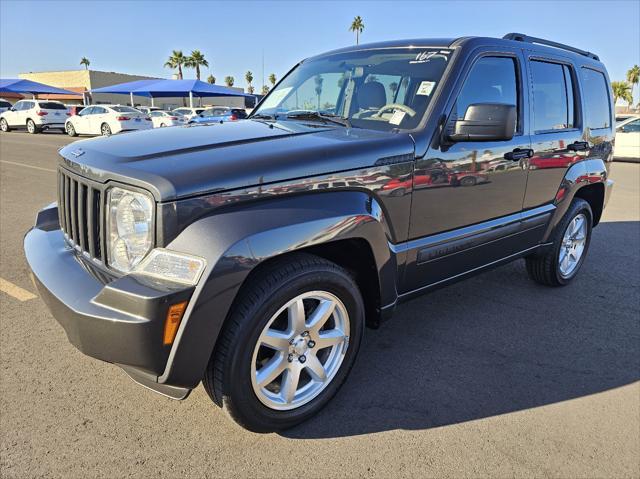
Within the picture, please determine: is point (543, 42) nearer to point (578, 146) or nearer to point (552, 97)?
point (552, 97)

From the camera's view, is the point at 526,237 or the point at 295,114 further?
the point at 526,237

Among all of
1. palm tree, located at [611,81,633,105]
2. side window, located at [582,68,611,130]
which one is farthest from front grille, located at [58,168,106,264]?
palm tree, located at [611,81,633,105]

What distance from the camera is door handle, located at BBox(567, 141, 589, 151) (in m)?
3.98

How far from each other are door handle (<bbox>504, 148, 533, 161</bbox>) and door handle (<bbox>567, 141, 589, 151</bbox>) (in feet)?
2.39

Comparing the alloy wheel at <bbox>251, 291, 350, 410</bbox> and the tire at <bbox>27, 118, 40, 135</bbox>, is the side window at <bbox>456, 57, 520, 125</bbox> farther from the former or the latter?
the tire at <bbox>27, 118, 40, 135</bbox>

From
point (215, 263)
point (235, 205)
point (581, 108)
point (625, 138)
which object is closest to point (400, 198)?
point (235, 205)

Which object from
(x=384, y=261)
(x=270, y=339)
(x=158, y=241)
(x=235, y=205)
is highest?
(x=235, y=205)

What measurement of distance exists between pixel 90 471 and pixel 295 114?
2.39m

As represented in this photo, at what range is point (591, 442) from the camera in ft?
7.97

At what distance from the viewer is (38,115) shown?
23.0 metres

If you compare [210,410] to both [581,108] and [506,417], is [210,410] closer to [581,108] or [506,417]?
[506,417]

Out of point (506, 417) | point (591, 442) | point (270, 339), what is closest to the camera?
point (270, 339)

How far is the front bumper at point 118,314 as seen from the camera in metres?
1.82

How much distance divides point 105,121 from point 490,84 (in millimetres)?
21535
